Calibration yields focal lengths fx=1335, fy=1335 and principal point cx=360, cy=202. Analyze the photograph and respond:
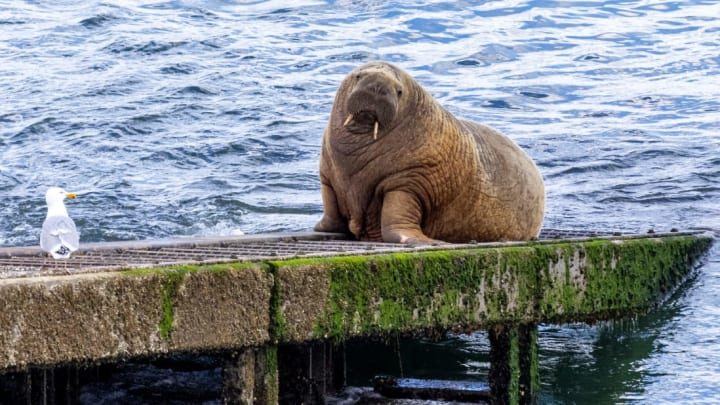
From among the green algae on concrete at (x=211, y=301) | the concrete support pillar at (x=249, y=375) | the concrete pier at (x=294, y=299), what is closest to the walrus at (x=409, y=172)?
the concrete pier at (x=294, y=299)

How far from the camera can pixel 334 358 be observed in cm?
739

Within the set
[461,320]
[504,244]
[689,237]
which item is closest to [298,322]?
[461,320]

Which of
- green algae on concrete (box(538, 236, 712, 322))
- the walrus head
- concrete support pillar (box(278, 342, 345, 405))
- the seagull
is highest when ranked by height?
the walrus head

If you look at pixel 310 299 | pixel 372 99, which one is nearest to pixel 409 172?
pixel 372 99

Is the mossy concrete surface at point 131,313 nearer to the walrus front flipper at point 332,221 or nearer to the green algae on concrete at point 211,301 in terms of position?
the green algae on concrete at point 211,301

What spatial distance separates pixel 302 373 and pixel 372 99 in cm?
192

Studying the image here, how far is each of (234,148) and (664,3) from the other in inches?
430

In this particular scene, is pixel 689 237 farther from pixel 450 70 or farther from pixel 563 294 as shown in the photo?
pixel 450 70

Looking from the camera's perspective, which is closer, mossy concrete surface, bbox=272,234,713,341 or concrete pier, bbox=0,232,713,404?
concrete pier, bbox=0,232,713,404

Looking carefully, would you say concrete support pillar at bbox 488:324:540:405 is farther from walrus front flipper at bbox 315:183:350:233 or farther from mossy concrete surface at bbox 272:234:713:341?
walrus front flipper at bbox 315:183:350:233

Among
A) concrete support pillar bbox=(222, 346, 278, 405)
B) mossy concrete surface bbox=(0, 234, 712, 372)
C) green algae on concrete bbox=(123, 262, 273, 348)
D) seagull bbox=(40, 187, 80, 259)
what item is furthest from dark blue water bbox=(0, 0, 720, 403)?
seagull bbox=(40, 187, 80, 259)

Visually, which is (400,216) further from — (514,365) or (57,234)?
(57,234)

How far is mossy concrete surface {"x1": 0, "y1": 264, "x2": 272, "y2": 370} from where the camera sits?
4512 millimetres

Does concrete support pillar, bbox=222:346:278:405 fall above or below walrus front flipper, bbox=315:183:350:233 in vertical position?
below
